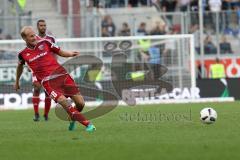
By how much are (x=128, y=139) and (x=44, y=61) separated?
2867mm

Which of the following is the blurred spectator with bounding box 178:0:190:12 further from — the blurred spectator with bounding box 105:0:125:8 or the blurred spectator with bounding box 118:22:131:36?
the blurred spectator with bounding box 118:22:131:36

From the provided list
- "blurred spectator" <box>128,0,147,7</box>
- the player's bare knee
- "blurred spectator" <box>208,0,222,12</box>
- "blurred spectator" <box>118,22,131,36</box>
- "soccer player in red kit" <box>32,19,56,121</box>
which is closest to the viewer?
the player's bare knee

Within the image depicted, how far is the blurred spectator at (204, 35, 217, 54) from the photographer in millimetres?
27734

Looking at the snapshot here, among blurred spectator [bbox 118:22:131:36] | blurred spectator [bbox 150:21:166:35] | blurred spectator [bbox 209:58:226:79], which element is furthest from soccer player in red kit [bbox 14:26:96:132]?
blurred spectator [bbox 150:21:166:35]

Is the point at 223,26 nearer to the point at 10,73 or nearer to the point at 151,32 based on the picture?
the point at 151,32

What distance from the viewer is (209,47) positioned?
91.0 ft

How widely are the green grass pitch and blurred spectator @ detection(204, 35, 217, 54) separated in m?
10.5

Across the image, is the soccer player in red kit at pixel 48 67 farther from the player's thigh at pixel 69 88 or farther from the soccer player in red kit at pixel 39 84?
the soccer player in red kit at pixel 39 84

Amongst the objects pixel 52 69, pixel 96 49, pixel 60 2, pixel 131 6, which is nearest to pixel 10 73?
pixel 96 49

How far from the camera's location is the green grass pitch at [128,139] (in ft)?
33.0

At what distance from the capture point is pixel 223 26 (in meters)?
28.4

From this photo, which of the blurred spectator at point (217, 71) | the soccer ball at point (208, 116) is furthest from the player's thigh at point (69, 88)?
the blurred spectator at point (217, 71)

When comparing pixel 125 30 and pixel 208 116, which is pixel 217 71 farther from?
pixel 208 116

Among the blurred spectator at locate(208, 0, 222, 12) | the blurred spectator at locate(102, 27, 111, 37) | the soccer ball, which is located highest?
the blurred spectator at locate(208, 0, 222, 12)
